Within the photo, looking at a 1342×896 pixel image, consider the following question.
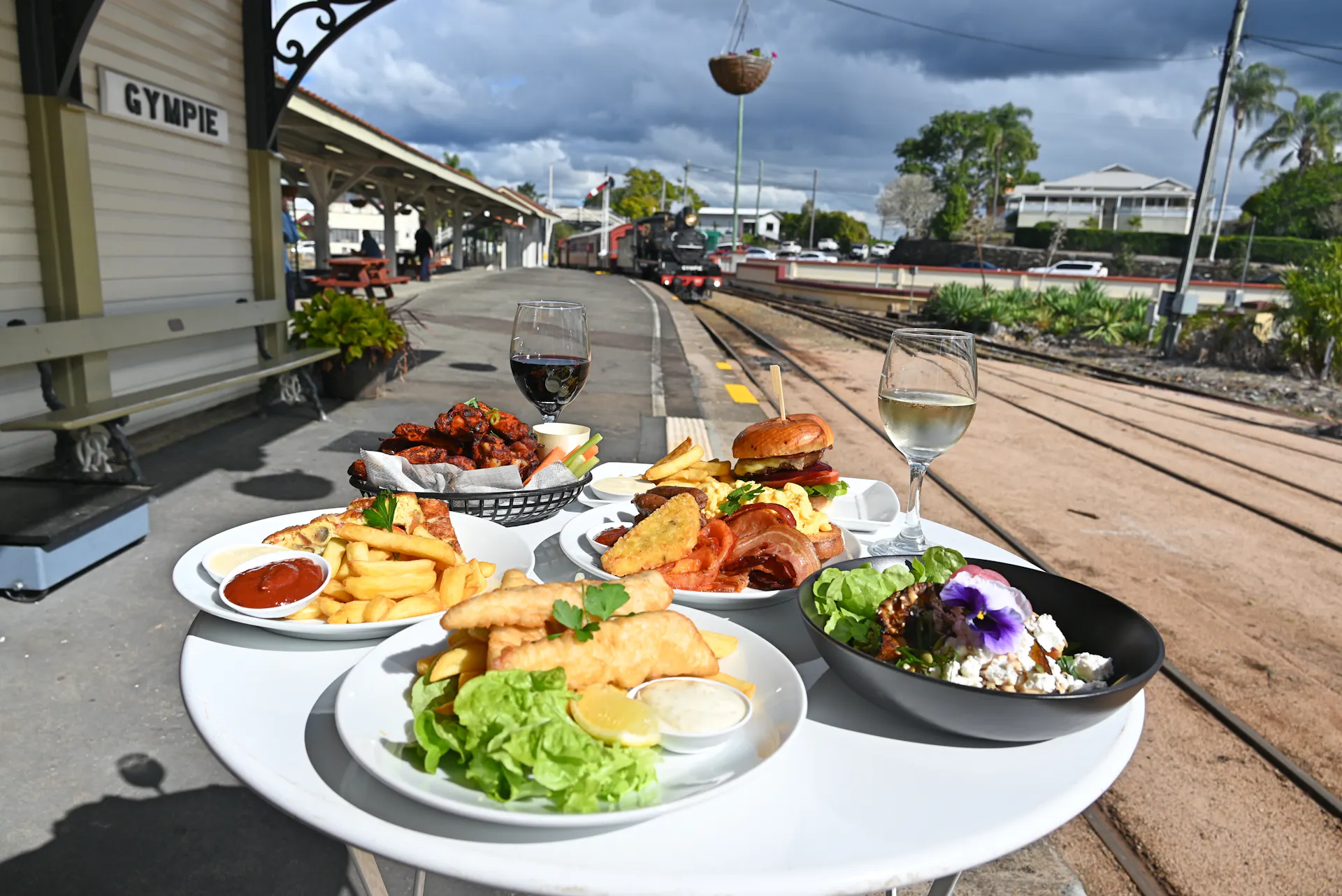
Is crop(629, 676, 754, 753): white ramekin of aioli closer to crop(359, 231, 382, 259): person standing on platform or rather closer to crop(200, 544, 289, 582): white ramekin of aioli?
crop(200, 544, 289, 582): white ramekin of aioli

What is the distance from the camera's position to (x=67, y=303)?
575 centimetres

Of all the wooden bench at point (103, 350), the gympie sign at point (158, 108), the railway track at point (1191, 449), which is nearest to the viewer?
the wooden bench at point (103, 350)

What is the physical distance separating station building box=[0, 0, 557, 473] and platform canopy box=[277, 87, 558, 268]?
4.45 meters

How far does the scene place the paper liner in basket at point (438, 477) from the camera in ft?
6.23

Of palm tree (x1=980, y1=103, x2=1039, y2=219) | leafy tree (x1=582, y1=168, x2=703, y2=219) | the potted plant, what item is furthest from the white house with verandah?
the potted plant

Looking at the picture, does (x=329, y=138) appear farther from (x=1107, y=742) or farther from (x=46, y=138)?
(x=1107, y=742)

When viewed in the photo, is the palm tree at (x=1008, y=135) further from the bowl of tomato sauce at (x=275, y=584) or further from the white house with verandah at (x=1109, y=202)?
the bowl of tomato sauce at (x=275, y=584)

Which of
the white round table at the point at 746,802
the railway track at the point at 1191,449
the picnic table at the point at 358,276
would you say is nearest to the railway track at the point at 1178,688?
the railway track at the point at 1191,449

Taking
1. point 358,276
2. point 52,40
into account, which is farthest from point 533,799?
point 358,276

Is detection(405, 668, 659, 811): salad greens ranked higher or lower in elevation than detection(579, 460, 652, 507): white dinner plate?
higher

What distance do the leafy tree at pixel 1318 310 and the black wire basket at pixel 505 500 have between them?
61.7ft

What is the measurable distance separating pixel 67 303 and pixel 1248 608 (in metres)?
8.29

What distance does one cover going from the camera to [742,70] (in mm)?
13656

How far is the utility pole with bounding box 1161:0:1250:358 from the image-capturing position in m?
16.0
